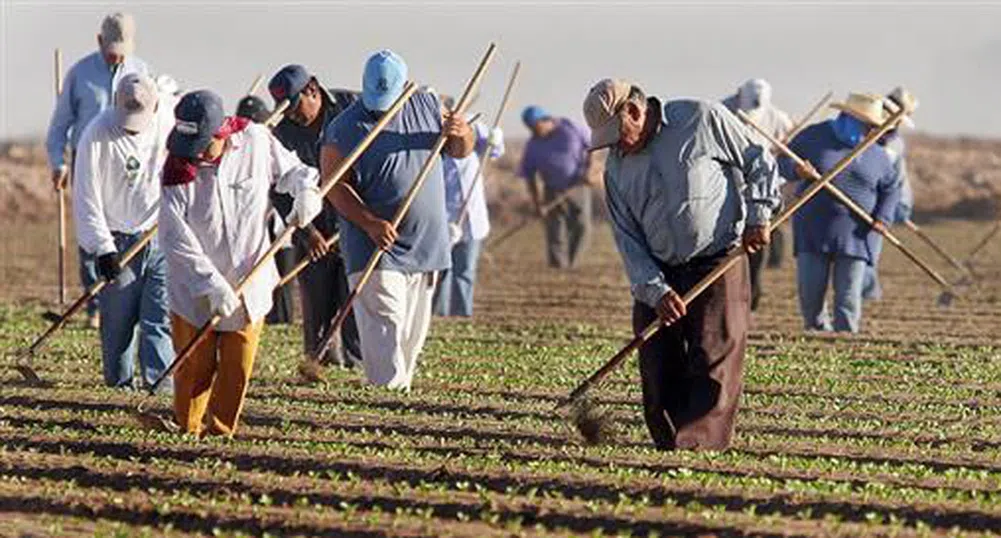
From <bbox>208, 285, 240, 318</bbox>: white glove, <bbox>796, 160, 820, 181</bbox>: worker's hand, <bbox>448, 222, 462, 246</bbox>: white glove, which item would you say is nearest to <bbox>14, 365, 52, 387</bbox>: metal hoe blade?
<bbox>208, 285, 240, 318</bbox>: white glove

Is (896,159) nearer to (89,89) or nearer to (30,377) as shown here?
(89,89)

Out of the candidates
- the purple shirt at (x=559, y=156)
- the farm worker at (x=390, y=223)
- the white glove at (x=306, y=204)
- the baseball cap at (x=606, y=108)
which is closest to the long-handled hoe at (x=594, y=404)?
the baseball cap at (x=606, y=108)

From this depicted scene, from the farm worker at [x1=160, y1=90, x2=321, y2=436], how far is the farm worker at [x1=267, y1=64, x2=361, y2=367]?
3.06 meters

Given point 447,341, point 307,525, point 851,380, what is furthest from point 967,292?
point 307,525

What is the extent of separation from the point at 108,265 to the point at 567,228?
1485cm

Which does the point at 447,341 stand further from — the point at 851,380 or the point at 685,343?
the point at 685,343

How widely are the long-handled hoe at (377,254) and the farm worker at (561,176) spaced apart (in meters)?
11.9

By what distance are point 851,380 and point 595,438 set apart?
378 centimetres

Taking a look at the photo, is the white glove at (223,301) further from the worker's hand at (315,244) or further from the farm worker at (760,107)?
the farm worker at (760,107)

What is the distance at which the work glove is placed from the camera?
521 inches

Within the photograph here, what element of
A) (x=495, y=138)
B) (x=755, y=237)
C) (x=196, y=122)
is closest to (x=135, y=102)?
(x=196, y=122)

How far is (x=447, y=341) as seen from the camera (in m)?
17.5

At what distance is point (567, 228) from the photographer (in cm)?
2786

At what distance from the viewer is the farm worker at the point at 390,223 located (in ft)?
44.8
